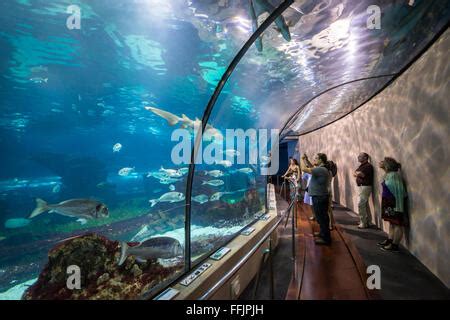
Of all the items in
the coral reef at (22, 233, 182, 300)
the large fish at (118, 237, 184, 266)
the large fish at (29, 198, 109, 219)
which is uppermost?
the large fish at (29, 198, 109, 219)

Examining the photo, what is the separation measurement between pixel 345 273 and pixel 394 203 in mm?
2026

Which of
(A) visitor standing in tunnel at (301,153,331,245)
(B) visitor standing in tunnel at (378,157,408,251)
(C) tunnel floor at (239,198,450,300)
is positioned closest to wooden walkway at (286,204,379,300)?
(C) tunnel floor at (239,198,450,300)

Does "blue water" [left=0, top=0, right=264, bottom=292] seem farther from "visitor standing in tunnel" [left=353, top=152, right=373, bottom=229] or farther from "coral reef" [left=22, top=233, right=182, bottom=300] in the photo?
"visitor standing in tunnel" [left=353, top=152, right=373, bottom=229]

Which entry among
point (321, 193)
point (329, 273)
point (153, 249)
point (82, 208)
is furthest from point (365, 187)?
point (82, 208)

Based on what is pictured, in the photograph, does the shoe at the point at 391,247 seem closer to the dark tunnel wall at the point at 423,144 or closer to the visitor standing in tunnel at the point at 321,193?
the dark tunnel wall at the point at 423,144

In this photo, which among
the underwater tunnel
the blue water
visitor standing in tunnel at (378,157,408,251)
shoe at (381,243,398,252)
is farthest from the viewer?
the blue water

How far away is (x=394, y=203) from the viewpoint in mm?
3760

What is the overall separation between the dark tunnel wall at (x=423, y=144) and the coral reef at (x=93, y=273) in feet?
14.6

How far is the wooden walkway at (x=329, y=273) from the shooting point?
2.55 m

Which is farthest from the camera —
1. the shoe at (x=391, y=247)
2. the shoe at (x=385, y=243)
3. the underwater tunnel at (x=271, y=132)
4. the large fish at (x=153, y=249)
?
the shoe at (x=385, y=243)

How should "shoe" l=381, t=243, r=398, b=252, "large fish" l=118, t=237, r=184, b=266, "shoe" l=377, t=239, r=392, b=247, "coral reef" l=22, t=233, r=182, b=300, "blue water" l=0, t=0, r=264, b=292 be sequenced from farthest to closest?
"blue water" l=0, t=0, r=264, b=292 → "shoe" l=377, t=239, r=392, b=247 → "shoe" l=381, t=243, r=398, b=252 → "coral reef" l=22, t=233, r=182, b=300 → "large fish" l=118, t=237, r=184, b=266

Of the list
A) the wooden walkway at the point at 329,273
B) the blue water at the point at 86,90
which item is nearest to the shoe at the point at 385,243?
the wooden walkway at the point at 329,273

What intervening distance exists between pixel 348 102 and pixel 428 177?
12.9 feet

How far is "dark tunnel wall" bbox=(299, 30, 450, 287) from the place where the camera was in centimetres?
292
